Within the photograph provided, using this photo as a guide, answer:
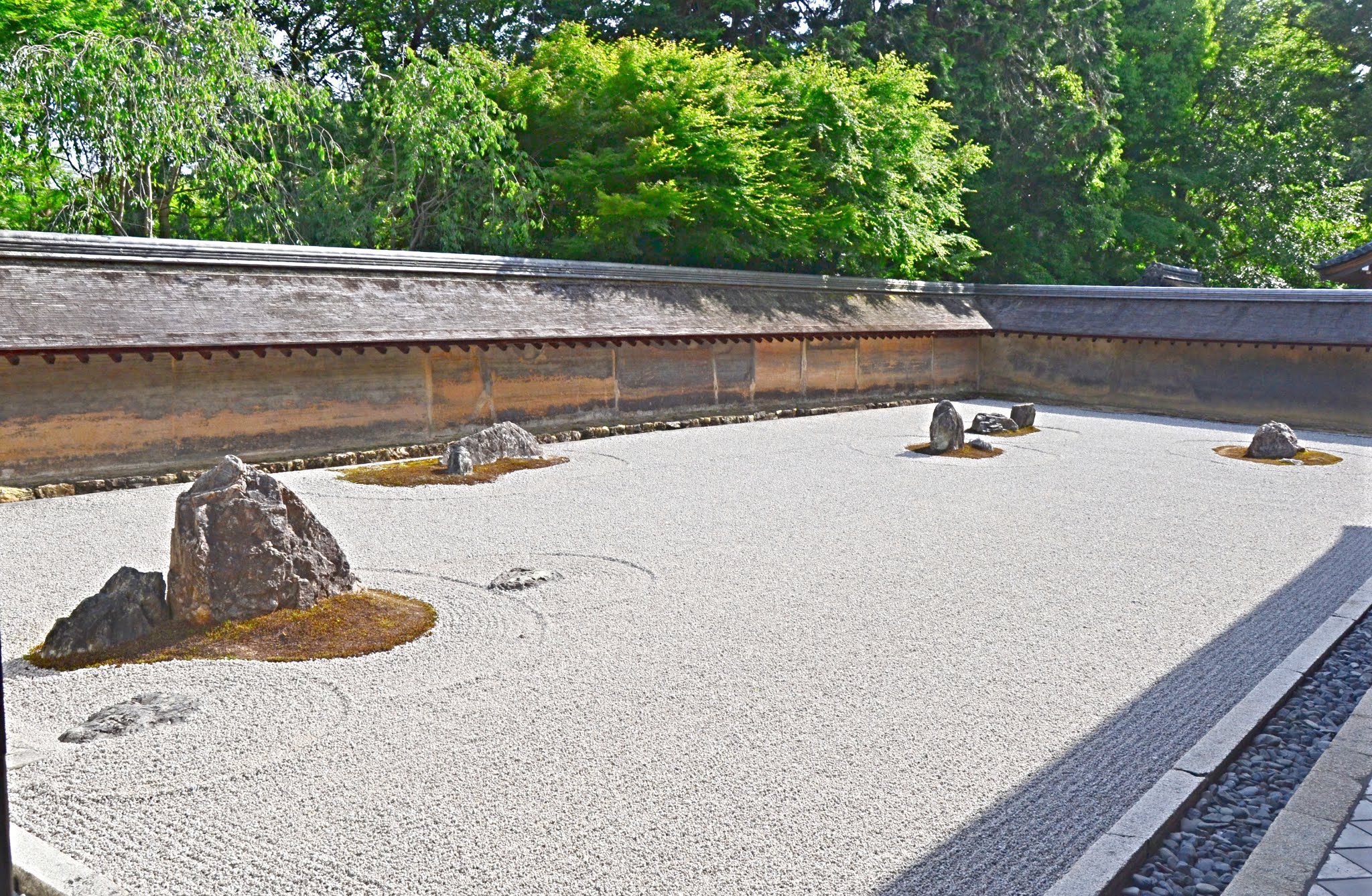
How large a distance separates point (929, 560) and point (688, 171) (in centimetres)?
1379

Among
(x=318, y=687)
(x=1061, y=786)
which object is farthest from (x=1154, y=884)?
(x=318, y=687)

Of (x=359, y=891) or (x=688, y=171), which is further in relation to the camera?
(x=688, y=171)

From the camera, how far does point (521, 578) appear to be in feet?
27.5

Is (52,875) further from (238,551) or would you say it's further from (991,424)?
(991,424)

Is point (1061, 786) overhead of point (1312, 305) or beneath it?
beneath

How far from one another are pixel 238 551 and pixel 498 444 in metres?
7.46

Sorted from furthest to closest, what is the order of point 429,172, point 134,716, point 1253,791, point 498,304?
point 429,172 < point 498,304 < point 134,716 < point 1253,791

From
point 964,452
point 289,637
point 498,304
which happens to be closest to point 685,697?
point 289,637

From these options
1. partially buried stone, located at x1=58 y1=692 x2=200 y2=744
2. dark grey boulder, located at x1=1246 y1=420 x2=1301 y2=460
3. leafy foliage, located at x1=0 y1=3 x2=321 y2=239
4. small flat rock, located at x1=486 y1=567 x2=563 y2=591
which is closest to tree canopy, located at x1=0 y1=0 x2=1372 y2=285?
leafy foliage, located at x1=0 y1=3 x2=321 y2=239

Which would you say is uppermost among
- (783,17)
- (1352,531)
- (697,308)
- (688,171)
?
(783,17)

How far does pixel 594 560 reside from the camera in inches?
360

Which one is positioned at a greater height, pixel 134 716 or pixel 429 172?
pixel 429 172

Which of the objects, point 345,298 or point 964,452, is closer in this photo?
point 345,298

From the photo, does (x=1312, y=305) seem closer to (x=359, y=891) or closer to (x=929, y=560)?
(x=929, y=560)
